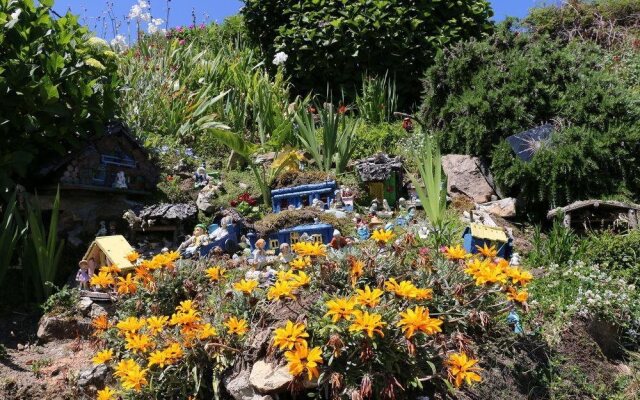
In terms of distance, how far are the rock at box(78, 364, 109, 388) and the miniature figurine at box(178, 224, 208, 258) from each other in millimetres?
1258

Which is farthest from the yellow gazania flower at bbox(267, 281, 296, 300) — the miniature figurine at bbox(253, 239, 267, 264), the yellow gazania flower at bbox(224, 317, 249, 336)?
the miniature figurine at bbox(253, 239, 267, 264)

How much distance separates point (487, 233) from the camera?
4254mm

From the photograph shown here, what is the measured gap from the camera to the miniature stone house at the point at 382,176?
18.1 ft

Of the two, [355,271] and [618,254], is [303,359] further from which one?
[618,254]

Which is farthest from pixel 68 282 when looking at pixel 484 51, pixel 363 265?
pixel 484 51

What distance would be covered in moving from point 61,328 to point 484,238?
2768 mm

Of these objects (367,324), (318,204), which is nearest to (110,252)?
(318,204)

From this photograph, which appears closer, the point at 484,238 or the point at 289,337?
the point at 289,337

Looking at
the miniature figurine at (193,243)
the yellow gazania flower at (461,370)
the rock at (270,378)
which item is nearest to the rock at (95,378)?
the rock at (270,378)

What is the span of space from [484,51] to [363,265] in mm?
3895

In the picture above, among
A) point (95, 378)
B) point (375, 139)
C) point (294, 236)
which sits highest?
point (375, 139)

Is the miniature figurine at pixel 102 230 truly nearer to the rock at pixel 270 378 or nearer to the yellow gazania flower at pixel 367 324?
the rock at pixel 270 378

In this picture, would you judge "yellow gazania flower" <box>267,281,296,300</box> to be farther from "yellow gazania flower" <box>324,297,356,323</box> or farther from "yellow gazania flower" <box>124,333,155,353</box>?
"yellow gazania flower" <box>124,333,155,353</box>

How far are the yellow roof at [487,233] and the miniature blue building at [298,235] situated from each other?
1091 mm
